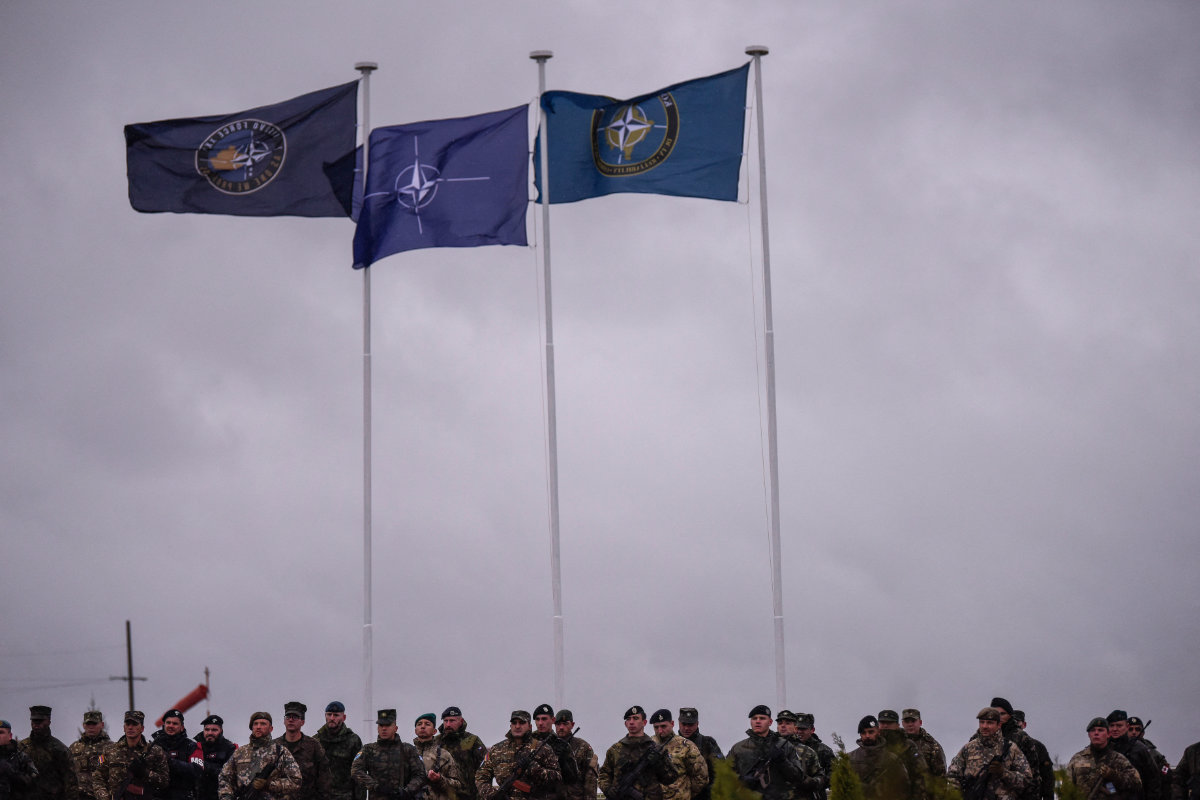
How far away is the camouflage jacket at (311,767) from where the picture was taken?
66.2 feet

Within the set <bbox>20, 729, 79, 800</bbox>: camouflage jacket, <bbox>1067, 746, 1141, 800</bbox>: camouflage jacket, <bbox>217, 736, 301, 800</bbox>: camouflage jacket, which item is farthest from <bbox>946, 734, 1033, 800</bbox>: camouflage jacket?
<bbox>20, 729, 79, 800</bbox>: camouflage jacket

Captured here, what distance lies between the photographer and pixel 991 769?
19766 millimetres

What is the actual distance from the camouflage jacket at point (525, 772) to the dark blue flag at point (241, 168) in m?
8.68

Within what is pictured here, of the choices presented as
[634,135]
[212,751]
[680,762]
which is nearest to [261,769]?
[212,751]

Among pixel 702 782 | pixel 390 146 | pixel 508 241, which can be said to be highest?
pixel 390 146

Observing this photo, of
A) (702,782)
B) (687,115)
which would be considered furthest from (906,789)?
(687,115)

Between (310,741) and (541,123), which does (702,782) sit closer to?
(310,741)

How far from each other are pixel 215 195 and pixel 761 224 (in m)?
8.33

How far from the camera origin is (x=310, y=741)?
803 inches

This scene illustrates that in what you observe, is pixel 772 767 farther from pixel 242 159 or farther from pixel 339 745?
pixel 242 159

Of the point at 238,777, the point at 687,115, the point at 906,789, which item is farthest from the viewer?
the point at 687,115

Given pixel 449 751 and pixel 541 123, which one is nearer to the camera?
pixel 449 751

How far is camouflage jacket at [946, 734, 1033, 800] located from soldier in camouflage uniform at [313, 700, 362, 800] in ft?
25.0

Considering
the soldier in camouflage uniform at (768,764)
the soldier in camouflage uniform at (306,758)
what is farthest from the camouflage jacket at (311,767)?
the soldier in camouflage uniform at (768,764)
